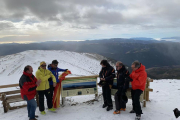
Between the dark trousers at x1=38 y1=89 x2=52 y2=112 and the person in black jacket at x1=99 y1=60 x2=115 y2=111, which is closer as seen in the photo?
the dark trousers at x1=38 y1=89 x2=52 y2=112

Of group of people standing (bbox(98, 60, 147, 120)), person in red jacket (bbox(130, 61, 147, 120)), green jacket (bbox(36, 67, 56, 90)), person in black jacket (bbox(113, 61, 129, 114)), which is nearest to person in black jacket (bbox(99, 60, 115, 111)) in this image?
group of people standing (bbox(98, 60, 147, 120))

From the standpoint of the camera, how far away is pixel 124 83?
561cm

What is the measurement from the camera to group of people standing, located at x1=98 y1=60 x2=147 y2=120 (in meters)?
5.24

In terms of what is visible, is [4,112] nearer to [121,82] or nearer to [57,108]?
[57,108]

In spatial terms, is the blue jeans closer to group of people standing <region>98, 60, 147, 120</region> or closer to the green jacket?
the green jacket

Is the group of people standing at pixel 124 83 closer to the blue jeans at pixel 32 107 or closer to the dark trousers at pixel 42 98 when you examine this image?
the dark trousers at pixel 42 98

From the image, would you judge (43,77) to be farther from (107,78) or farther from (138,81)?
(138,81)

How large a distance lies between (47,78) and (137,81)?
3643 millimetres

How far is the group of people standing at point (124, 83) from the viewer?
524cm

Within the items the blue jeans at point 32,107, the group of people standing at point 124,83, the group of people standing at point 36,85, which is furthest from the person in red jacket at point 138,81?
the blue jeans at point 32,107

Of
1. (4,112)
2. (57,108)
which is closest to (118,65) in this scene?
(57,108)

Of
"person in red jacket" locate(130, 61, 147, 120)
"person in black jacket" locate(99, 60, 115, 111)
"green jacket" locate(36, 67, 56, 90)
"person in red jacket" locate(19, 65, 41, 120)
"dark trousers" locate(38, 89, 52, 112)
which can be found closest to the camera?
"person in red jacket" locate(19, 65, 41, 120)

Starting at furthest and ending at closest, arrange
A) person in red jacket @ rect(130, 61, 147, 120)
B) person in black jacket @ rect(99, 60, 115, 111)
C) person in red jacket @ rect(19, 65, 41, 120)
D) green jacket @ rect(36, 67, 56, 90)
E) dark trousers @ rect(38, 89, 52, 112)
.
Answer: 1. person in black jacket @ rect(99, 60, 115, 111)
2. dark trousers @ rect(38, 89, 52, 112)
3. green jacket @ rect(36, 67, 56, 90)
4. person in red jacket @ rect(130, 61, 147, 120)
5. person in red jacket @ rect(19, 65, 41, 120)

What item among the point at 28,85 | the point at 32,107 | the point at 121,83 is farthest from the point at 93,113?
the point at 28,85
